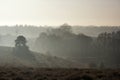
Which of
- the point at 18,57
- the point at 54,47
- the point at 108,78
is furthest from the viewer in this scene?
the point at 54,47

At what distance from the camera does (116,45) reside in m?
187

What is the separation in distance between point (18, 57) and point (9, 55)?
13.2ft

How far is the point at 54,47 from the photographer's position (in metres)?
198

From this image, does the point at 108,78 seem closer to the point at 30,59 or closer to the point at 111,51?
the point at 30,59

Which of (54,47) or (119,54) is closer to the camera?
(119,54)

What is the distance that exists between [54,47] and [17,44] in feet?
308

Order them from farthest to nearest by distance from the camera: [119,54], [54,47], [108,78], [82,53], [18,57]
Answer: [54,47]
[82,53]
[119,54]
[18,57]
[108,78]

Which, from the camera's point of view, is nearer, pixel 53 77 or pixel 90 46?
pixel 53 77

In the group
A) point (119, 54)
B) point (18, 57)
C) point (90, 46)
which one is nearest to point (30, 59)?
point (18, 57)

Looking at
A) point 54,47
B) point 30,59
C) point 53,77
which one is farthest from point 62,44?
point 53,77

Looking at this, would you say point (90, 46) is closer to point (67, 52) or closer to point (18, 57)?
point (67, 52)

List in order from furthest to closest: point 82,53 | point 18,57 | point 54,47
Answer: point 54,47, point 82,53, point 18,57

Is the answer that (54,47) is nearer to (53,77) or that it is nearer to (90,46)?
(90,46)

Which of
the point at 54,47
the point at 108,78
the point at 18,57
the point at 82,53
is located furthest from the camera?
the point at 54,47
